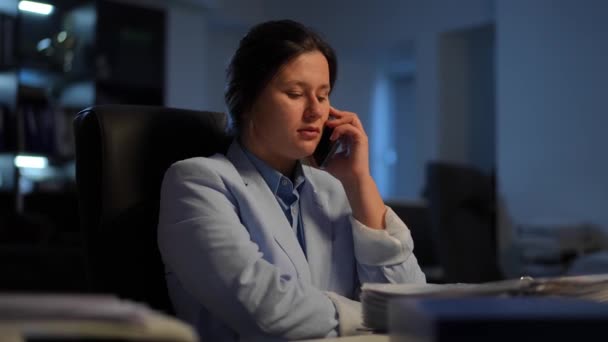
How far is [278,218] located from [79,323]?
86 centimetres

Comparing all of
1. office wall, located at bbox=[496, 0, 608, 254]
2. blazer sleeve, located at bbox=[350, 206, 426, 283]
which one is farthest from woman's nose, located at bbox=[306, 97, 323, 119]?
office wall, located at bbox=[496, 0, 608, 254]

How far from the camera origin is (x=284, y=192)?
1469mm

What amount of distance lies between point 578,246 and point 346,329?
356cm

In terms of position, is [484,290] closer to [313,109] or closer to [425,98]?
[313,109]

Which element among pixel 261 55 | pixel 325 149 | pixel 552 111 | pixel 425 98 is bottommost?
pixel 325 149

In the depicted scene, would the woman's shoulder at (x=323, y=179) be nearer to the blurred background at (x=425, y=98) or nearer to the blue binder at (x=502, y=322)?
the blue binder at (x=502, y=322)

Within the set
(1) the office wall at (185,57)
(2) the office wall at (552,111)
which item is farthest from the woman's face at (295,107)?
(1) the office wall at (185,57)

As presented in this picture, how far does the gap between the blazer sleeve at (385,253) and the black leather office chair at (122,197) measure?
404 mm

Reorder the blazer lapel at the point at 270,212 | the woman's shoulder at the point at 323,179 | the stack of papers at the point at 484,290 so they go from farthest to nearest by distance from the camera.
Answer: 1. the woman's shoulder at the point at 323,179
2. the blazer lapel at the point at 270,212
3. the stack of papers at the point at 484,290

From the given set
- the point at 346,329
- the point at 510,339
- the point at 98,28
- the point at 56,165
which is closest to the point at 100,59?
the point at 98,28

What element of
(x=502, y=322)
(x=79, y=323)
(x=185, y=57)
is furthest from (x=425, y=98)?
(x=79, y=323)

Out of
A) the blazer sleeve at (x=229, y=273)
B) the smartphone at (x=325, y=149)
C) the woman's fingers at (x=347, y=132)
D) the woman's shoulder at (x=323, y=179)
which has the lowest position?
the blazer sleeve at (x=229, y=273)

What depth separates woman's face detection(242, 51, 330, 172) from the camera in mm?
1389

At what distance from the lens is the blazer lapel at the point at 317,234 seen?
1.40 metres
